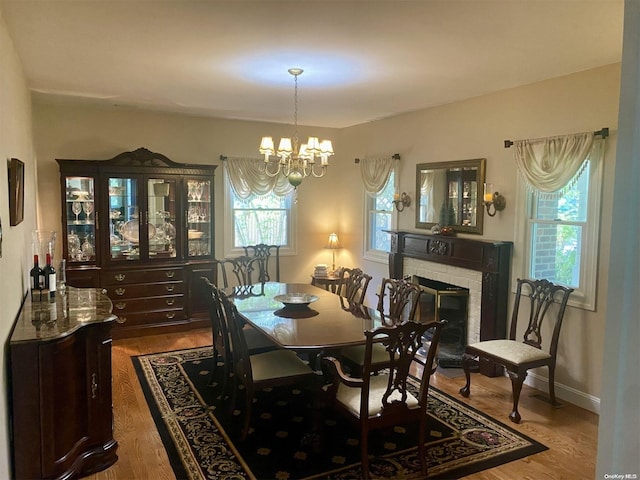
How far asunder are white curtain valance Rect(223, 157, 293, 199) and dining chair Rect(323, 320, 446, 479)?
149 inches

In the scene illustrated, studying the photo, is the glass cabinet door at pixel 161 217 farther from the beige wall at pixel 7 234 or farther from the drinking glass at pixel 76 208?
the beige wall at pixel 7 234

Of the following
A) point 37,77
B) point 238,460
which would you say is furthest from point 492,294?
point 37,77

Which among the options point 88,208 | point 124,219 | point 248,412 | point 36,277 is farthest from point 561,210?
point 88,208

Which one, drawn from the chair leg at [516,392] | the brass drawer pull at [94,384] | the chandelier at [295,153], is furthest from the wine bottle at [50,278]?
the chair leg at [516,392]

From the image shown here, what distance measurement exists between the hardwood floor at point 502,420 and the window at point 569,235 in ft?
2.96

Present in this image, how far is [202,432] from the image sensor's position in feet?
10.5

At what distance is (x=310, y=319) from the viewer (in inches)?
135

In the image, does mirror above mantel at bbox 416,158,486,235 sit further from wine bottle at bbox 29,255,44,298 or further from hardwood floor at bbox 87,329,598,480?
wine bottle at bbox 29,255,44,298

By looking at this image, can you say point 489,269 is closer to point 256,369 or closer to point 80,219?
point 256,369

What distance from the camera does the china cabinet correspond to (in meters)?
5.14

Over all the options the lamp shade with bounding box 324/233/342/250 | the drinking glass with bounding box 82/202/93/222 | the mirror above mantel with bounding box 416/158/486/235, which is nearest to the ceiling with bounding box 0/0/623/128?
the mirror above mantel with bounding box 416/158/486/235

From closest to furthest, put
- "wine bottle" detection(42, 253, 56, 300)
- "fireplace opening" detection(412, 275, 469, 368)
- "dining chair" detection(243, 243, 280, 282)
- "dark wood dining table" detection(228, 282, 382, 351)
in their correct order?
"dark wood dining table" detection(228, 282, 382, 351), "wine bottle" detection(42, 253, 56, 300), "fireplace opening" detection(412, 275, 469, 368), "dining chair" detection(243, 243, 280, 282)

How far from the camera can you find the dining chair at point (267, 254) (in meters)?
6.23

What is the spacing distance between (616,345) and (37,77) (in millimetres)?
4658
